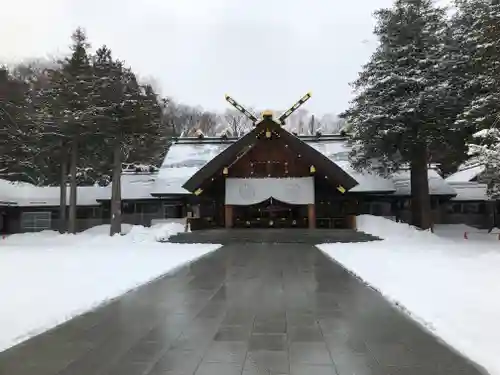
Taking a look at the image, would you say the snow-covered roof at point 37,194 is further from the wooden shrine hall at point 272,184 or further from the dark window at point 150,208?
the wooden shrine hall at point 272,184

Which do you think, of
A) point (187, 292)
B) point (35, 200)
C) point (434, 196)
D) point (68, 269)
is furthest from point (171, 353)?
point (35, 200)

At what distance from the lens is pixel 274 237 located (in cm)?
1812

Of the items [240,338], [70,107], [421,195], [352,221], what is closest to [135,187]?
[70,107]

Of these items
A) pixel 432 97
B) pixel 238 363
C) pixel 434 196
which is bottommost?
pixel 238 363

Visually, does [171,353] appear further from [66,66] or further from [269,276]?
[66,66]

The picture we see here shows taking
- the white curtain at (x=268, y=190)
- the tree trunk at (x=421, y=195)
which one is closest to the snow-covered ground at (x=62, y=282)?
the white curtain at (x=268, y=190)

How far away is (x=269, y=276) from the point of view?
8.95 metres

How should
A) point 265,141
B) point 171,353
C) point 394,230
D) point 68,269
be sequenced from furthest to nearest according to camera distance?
point 265,141 → point 394,230 → point 68,269 → point 171,353

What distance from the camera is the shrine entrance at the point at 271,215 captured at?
2256 centimetres

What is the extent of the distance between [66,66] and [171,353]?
2113cm

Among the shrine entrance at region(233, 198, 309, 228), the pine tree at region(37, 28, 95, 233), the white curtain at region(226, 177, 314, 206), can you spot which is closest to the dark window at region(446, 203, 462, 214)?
the shrine entrance at region(233, 198, 309, 228)

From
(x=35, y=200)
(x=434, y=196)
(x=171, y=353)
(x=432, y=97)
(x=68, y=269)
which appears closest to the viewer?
(x=171, y=353)

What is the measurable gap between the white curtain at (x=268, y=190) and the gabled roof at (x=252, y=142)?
112 centimetres

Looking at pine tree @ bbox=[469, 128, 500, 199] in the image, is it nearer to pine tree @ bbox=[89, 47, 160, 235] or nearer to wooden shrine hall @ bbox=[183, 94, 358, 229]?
wooden shrine hall @ bbox=[183, 94, 358, 229]
